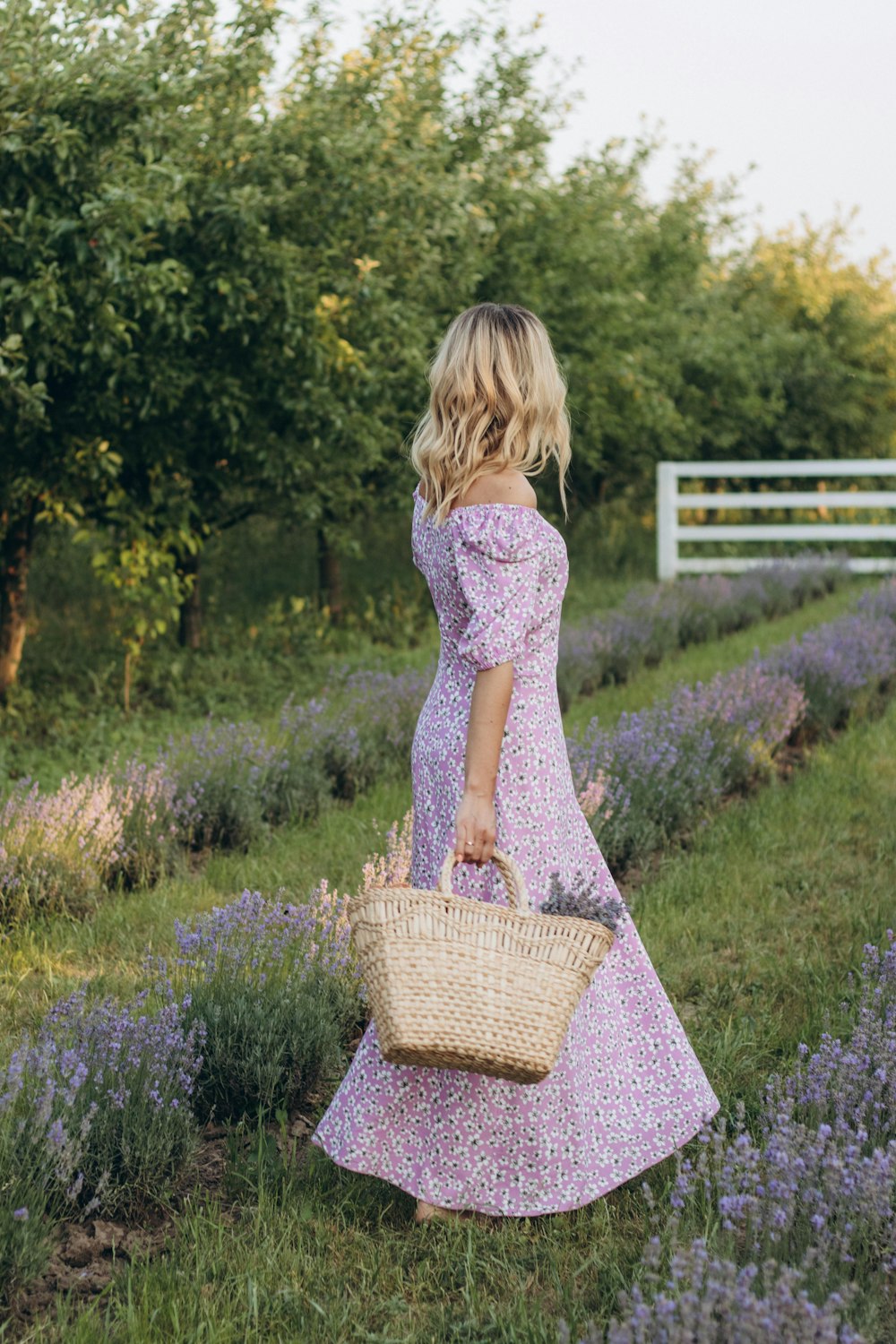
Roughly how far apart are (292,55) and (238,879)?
6518 mm

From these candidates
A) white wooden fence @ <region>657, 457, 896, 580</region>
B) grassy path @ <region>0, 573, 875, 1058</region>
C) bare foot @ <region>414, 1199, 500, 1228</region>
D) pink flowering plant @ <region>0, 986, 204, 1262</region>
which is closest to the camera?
pink flowering plant @ <region>0, 986, 204, 1262</region>

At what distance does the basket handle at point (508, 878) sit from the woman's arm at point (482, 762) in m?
0.04

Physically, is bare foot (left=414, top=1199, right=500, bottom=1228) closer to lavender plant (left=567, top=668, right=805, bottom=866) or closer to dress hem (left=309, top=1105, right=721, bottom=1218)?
dress hem (left=309, top=1105, right=721, bottom=1218)

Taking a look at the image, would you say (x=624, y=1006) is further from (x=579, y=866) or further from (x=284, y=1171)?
(x=284, y=1171)

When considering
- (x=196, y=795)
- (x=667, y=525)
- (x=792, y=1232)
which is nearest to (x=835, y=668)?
(x=196, y=795)

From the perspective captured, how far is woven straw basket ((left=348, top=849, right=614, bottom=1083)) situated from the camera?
2410 mm

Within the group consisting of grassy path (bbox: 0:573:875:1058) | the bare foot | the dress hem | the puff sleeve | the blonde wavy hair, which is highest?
the blonde wavy hair

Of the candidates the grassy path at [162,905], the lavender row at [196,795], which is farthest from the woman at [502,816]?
the lavender row at [196,795]

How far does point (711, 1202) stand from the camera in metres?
2.65

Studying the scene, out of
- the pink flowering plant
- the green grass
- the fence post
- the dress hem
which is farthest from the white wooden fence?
the pink flowering plant

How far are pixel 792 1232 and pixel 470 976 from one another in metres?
0.76

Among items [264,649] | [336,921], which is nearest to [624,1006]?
[336,921]

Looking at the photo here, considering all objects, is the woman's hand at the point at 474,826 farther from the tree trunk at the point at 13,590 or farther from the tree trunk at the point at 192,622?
the tree trunk at the point at 192,622

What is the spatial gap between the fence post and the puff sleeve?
1286 cm
